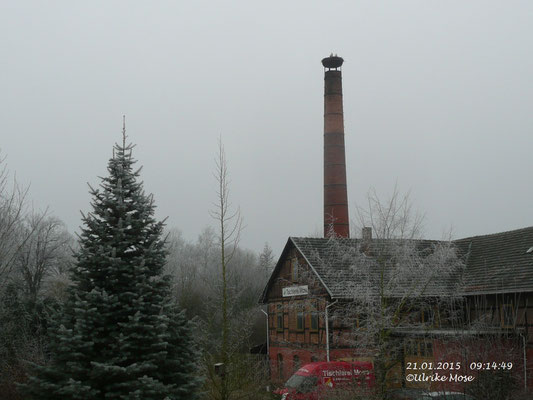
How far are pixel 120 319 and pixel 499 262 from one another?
18.0 m

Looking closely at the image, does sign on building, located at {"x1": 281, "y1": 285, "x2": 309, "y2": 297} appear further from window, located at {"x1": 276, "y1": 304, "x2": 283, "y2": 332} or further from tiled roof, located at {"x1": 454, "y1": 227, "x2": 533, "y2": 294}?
tiled roof, located at {"x1": 454, "y1": 227, "x2": 533, "y2": 294}

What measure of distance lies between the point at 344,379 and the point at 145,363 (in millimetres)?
8708

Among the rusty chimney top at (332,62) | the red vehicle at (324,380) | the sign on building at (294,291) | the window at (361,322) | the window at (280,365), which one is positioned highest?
the rusty chimney top at (332,62)

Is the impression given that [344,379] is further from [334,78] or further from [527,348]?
[334,78]

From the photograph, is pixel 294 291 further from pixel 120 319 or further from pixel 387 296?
pixel 120 319

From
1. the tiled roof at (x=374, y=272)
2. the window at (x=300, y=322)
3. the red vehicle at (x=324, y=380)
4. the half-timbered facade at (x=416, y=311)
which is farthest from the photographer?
the window at (x=300, y=322)

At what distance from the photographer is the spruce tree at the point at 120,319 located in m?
9.89

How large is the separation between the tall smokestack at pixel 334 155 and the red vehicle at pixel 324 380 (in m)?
14.0

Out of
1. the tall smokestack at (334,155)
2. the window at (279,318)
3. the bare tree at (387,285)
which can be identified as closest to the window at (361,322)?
the bare tree at (387,285)

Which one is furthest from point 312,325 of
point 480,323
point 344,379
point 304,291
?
point 480,323

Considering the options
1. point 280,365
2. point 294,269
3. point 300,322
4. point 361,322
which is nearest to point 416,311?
point 361,322

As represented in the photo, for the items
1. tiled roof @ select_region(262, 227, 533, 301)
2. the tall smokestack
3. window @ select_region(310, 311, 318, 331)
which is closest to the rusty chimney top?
the tall smokestack

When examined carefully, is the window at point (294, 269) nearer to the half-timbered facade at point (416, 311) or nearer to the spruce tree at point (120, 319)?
the half-timbered facade at point (416, 311)

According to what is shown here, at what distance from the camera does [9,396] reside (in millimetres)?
11922
